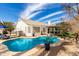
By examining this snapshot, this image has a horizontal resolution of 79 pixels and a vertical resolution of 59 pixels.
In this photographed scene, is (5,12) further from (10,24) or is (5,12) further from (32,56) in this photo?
(32,56)

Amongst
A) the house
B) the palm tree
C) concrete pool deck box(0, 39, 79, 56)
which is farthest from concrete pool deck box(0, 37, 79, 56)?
the palm tree

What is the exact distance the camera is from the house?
2.97 m

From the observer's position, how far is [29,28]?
2.99 meters

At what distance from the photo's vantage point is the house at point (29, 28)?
117 inches

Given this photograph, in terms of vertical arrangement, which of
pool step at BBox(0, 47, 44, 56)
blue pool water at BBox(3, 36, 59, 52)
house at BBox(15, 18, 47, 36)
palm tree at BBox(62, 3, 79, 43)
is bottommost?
pool step at BBox(0, 47, 44, 56)

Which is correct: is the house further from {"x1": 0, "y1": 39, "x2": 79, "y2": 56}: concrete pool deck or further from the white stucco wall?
{"x1": 0, "y1": 39, "x2": 79, "y2": 56}: concrete pool deck

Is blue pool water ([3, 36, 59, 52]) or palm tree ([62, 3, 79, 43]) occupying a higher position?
palm tree ([62, 3, 79, 43])

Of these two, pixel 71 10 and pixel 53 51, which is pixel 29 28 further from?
pixel 71 10

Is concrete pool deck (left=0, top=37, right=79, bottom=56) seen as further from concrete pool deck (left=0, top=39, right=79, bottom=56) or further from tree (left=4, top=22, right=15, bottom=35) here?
tree (left=4, top=22, right=15, bottom=35)

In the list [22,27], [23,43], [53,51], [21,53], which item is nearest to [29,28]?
[22,27]

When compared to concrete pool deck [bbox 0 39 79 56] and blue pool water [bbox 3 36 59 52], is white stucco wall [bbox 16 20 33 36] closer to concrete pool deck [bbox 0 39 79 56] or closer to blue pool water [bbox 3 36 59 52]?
blue pool water [bbox 3 36 59 52]

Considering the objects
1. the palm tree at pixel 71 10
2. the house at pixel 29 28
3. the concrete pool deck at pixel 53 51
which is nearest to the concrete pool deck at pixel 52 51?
the concrete pool deck at pixel 53 51

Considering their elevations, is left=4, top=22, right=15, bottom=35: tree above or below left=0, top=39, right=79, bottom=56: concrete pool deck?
above

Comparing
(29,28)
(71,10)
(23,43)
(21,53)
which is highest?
(71,10)
